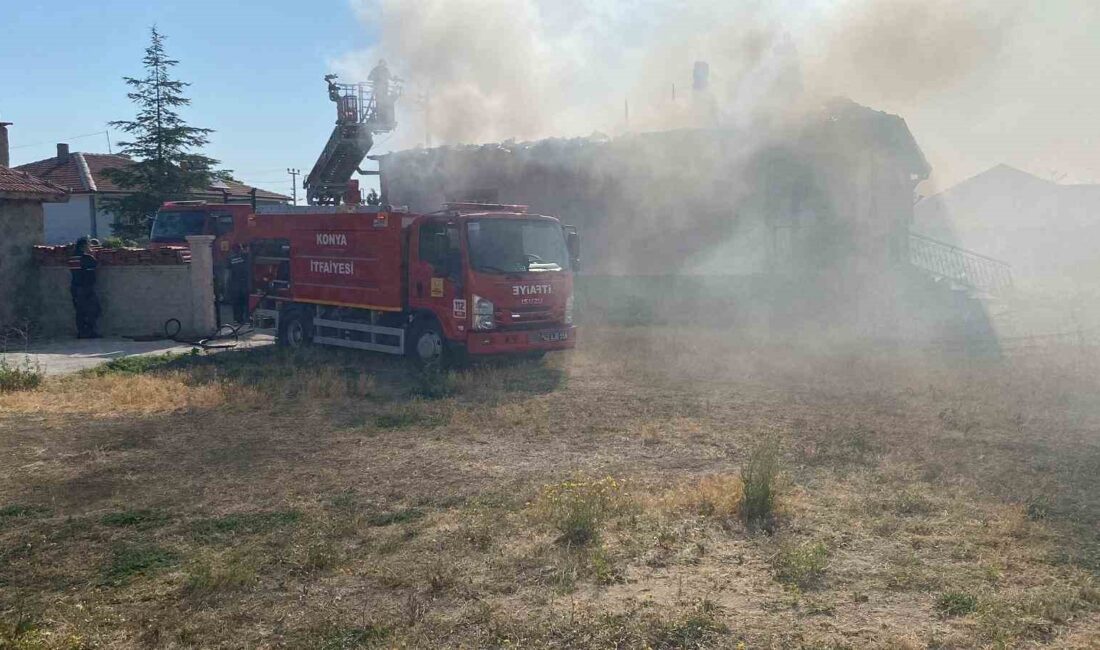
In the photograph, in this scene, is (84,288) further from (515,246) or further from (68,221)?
(68,221)

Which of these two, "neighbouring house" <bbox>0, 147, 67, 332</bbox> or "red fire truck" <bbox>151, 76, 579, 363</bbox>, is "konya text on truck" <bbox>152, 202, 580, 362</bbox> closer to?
"red fire truck" <bbox>151, 76, 579, 363</bbox>

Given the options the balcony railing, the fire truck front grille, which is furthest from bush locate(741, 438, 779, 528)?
the balcony railing

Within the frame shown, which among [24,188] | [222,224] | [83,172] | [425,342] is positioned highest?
[83,172]

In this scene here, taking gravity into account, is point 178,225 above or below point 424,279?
above

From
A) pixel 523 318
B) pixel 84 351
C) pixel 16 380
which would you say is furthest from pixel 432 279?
pixel 84 351

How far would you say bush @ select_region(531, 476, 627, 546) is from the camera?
5.94 metres

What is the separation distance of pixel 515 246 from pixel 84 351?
27.0 ft

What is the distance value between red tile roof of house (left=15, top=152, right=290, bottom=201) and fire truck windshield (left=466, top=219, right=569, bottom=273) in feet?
92.7

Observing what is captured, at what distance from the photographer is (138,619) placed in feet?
15.5

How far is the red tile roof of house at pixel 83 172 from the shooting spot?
130 feet

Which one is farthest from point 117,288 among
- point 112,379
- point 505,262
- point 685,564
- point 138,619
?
point 685,564

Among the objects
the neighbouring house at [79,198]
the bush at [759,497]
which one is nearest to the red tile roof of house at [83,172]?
the neighbouring house at [79,198]

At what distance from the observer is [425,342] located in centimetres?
1324

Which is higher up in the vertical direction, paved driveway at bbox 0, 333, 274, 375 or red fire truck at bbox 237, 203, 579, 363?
red fire truck at bbox 237, 203, 579, 363
